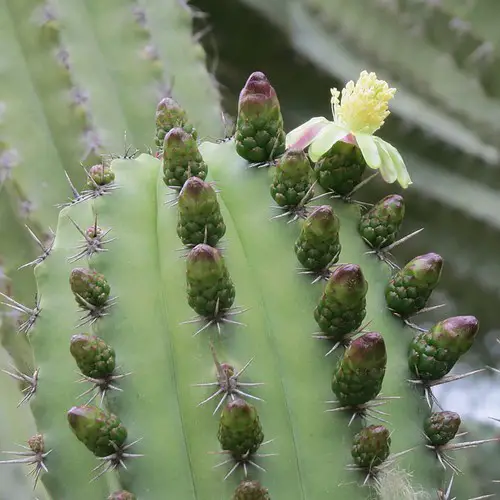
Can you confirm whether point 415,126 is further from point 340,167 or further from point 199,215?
point 199,215

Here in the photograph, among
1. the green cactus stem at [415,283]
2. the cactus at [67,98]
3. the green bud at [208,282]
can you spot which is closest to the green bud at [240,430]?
the green bud at [208,282]

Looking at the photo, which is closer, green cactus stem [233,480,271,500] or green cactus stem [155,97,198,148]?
green cactus stem [233,480,271,500]

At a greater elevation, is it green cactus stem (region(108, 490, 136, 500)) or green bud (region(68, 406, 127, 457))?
green bud (region(68, 406, 127, 457))

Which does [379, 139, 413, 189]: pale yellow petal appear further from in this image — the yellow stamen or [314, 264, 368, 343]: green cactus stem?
[314, 264, 368, 343]: green cactus stem

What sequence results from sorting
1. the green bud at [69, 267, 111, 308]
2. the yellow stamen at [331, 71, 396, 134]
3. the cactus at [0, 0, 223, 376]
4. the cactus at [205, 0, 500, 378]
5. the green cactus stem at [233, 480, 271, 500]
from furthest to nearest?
the cactus at [205, 0, 500, 378]
the cactus at [0, 0, 223, 376]
the yellow stamen at [331, 71, 396, 134]
the green bud at [69, 267, 111, 308]
the green cactus stem at [233, 480, 271, 500]

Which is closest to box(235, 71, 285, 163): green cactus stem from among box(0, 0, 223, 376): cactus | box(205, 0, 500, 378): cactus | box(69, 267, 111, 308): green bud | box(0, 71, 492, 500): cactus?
box(0, 71, 492, 500): cactus
